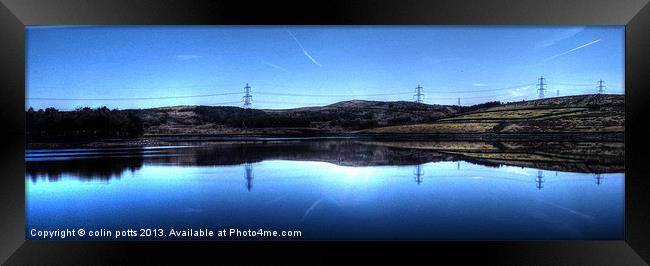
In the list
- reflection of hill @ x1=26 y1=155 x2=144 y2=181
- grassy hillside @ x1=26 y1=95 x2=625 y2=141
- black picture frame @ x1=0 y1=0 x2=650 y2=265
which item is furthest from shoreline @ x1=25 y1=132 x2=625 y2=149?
black picture frame @ x1=0 y1=0 x2=650 y2=265

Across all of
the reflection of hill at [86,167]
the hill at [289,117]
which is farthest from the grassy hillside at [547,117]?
the reflection of hill at [86,167]

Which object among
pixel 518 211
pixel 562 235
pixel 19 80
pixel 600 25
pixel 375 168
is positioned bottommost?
pixel 562 235

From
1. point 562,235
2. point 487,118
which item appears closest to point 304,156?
point 487,118

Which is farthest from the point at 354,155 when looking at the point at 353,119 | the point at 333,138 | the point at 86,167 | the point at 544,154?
the point at 86,167

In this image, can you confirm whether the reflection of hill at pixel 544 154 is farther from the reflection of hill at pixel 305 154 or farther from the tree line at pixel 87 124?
the tree line at pixel 87 124

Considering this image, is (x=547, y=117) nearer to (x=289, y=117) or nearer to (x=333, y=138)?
(x=333, y=138)

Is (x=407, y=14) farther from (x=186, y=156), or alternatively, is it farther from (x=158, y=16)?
(x=186, y=156)
